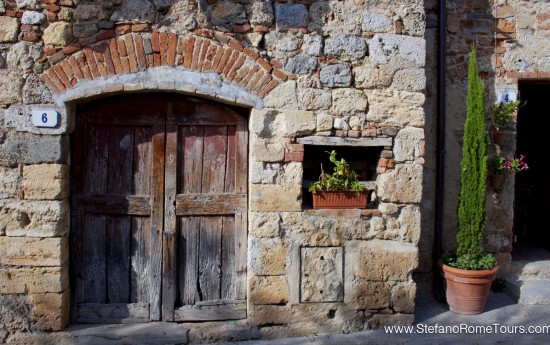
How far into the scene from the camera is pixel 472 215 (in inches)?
184

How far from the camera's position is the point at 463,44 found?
517 cm

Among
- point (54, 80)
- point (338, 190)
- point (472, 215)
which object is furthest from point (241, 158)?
point (472, 215)

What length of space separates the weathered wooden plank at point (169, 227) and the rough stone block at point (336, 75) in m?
1.36

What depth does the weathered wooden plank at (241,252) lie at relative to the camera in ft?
14.0

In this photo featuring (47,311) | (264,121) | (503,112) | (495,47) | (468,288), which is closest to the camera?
(47,311)

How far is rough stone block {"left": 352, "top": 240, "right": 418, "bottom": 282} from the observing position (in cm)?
422

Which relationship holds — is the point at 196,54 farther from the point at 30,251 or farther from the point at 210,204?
the point at 30,251

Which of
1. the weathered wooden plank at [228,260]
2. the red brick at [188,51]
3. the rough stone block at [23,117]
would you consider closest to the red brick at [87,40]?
the rough stone block at [23,117]

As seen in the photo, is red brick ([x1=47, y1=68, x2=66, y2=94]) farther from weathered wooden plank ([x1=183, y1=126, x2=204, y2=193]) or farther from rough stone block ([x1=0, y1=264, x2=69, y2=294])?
rough stone block ([x1=0, y1=264, x2=69, y2=294])

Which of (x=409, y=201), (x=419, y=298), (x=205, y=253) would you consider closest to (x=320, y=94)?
(x=409, y=201)

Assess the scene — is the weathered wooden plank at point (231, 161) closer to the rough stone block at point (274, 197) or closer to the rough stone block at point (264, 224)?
the rough stone block at point (274, 197)

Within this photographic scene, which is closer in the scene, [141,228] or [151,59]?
[151,59]

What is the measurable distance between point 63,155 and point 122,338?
159 cm

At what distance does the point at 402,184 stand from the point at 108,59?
2.69 m
